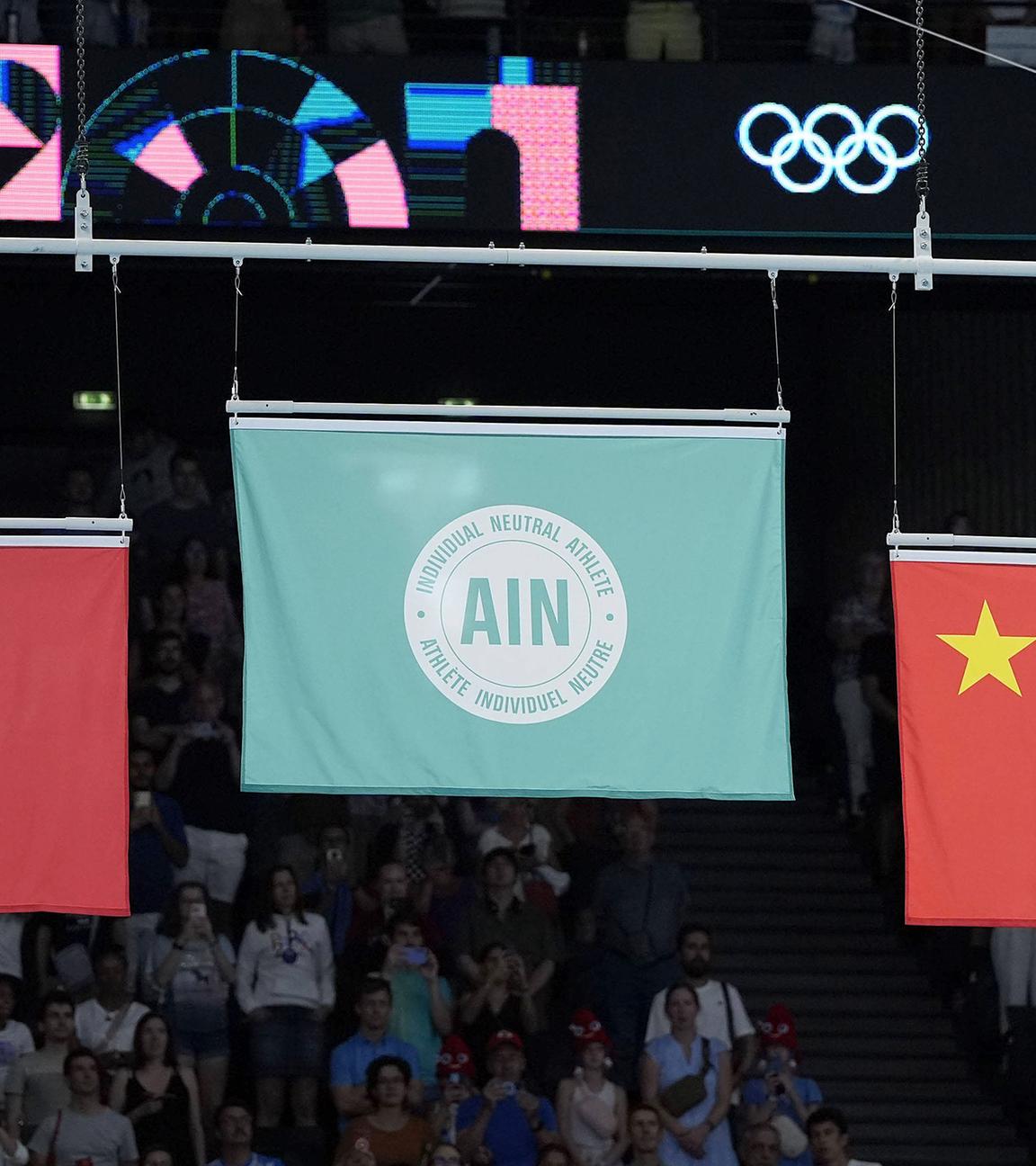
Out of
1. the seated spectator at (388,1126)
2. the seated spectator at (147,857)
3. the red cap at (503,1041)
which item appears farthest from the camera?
the seated spectator at (147,857)

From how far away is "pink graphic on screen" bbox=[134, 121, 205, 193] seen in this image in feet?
43.7

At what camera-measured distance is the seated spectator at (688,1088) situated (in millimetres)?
13258

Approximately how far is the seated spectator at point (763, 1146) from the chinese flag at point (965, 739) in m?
3.98

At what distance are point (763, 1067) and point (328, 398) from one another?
8.71m

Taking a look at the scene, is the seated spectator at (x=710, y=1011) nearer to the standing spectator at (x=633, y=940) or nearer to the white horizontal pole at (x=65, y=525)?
the standing spectator at (x=633, y=940)

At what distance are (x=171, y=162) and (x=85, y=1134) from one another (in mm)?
5085

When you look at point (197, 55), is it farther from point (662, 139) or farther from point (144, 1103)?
point (144, 1103)

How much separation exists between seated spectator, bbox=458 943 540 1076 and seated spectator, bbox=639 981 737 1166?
739 millimetres

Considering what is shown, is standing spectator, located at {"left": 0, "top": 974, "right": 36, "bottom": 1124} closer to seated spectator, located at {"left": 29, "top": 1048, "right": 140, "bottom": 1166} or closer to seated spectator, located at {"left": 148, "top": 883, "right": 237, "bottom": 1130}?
seated spectator, located at {"left": 29, "top": 1048, "right": 140, "bottom": 1166}

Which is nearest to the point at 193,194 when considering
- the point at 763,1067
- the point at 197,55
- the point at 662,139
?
the point at 197,55

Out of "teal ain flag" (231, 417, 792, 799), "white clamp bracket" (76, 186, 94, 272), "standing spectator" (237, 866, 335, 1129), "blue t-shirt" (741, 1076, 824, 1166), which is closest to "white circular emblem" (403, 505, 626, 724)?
"teal ain flag" (231, 417, 792, 799)

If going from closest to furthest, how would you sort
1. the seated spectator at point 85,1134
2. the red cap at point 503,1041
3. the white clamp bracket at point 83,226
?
the white clamp bracket at point 83,226, the seated spectator at point 85,1134, the red cap at point 503,1041

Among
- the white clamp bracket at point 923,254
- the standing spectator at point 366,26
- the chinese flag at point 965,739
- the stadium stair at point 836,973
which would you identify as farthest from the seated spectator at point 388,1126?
the standing spectator at point 366,26

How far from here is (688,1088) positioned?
13.3 m
